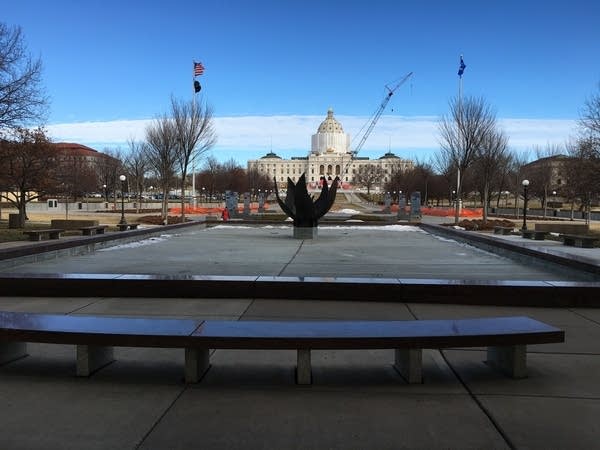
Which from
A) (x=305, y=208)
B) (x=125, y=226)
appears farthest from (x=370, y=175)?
(x=305, y=208)

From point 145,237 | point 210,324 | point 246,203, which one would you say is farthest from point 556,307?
point 246,203

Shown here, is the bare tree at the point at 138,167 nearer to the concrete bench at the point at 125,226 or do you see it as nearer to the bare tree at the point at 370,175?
the concrete bench at the point at 125,226

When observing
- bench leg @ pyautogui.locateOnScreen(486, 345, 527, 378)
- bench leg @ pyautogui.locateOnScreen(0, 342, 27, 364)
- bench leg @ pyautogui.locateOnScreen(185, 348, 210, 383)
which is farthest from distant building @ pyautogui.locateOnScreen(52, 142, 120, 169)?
bench leg @ pyautogui.locateOnScreen(486, 345, 527, 378)

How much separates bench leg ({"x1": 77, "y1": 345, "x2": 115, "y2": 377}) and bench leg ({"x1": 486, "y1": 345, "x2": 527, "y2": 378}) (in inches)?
143

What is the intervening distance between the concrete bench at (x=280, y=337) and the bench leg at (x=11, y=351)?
12 millimetres

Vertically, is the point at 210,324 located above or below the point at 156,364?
above

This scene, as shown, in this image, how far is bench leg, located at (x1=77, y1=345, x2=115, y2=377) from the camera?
14.9 ft

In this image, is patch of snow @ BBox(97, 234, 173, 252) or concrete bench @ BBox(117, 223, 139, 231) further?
concrete bench @ BBox(117, 223, 139, 231)

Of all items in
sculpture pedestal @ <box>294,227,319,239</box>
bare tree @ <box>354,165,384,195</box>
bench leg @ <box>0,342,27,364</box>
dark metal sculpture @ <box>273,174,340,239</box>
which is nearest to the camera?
bench leg @ <box>0,342,27,364</box>

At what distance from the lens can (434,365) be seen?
16.2 ft

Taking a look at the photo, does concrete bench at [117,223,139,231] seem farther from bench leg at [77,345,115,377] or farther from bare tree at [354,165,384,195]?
bare tree at [354,165,384,195]

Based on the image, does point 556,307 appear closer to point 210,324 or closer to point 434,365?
point 434,365

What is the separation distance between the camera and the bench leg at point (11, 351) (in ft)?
15.9

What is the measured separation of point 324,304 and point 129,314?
2710mm
